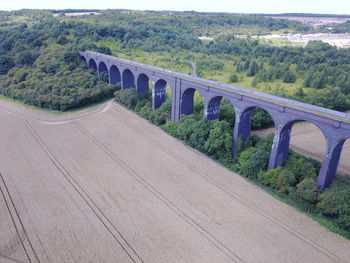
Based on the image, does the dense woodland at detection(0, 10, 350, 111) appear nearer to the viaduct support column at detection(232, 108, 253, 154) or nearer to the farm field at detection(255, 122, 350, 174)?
the farm field at detection(255, 122, 350, 174)

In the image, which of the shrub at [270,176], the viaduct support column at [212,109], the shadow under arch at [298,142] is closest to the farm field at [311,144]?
the shadow under arch at [298,142]

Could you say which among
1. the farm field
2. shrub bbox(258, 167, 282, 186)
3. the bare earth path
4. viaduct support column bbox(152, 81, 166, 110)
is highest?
viaduct support column bbox(152, 81, 166, 110)

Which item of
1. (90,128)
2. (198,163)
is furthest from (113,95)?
(198,163)

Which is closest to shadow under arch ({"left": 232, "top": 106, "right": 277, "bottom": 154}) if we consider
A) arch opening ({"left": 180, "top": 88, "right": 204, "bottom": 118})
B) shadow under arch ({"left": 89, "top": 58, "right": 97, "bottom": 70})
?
arch opening ({"left": 180, "top": 88, "right": 204, "bottom": 118})

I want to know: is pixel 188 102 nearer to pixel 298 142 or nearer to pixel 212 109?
pixel 212 109

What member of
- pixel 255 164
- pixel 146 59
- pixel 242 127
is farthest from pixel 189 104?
pixel 146 59

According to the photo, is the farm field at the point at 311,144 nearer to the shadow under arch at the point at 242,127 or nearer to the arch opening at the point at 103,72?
the shadow under arch at the point at 242,127
